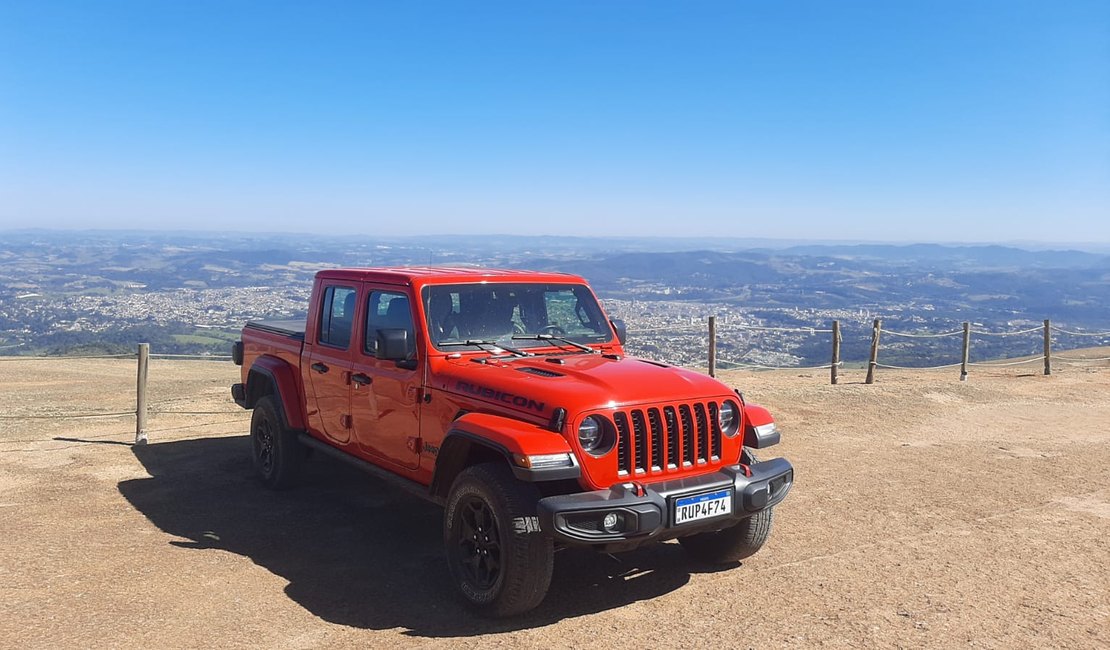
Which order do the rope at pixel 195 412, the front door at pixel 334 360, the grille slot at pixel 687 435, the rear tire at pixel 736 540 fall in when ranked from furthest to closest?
the rope at pixel 195 412, the front door at pixel 334 360, the rear tire at pixel 736 540, the grille slot at pixel 687 435

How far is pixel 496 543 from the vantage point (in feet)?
15.2

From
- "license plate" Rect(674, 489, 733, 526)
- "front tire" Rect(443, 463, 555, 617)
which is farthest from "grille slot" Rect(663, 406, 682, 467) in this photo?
"front tire" Rect(443, 463, 555, 617)

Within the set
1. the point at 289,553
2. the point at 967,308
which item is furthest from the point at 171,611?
the point at 967,308

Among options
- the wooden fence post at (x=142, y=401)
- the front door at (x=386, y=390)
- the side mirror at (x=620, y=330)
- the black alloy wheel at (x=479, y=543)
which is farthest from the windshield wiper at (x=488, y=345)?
the wooden fence post at (x=142, y=401)

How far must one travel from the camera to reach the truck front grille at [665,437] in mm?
4547

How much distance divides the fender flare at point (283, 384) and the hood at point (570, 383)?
2384 millimetres

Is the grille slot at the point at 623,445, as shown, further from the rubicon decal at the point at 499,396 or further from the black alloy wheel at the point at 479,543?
the black alloy wheel at the point at 479,543

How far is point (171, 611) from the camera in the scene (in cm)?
468

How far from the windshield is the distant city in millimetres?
2838

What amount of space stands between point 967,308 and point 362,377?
71120 mm

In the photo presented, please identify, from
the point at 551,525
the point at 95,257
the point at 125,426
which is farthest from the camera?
the point at 95,257

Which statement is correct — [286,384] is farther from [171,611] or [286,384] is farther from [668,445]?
[668,445]

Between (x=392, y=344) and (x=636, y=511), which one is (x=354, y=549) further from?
(x=636, y=511)

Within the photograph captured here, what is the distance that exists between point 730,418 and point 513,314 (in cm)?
182
